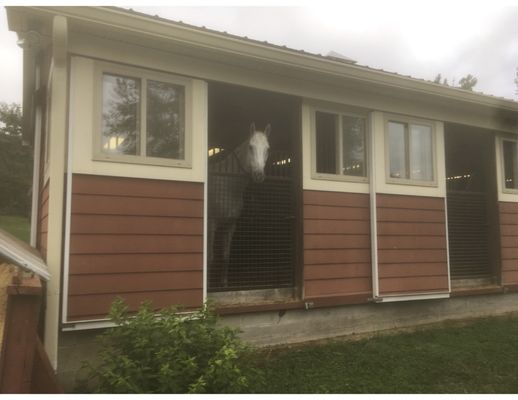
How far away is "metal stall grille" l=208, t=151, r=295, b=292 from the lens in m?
5.58

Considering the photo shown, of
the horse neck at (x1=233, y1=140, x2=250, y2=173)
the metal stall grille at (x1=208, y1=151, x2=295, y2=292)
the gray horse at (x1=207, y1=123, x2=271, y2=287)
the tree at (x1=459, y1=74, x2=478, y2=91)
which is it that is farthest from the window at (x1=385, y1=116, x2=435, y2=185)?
the tree at (x1=459, y1=74, x2=478, y2=91)

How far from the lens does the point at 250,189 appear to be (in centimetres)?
584

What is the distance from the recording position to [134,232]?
4457 millimetres

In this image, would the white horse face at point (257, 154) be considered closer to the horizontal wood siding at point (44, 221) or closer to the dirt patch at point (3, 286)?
the horizontal wood siding at point (44, 221)

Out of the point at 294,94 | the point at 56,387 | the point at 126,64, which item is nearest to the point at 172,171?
the point at 126,64

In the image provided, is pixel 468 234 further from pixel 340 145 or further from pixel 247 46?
pixel 247 46

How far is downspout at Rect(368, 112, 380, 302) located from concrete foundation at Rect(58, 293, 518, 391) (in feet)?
1.10

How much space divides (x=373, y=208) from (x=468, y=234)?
7.95 feet

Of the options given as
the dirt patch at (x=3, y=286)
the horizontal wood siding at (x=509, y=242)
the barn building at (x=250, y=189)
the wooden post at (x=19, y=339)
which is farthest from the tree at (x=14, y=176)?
the wooden post at (x=19, y=339)

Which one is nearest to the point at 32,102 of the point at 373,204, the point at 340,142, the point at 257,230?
the point at 257,230

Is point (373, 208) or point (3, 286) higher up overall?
→ point (373, 208)

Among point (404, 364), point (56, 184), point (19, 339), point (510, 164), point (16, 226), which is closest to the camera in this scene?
point (19, 339)

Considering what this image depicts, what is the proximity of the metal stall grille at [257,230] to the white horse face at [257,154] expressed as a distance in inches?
19.6

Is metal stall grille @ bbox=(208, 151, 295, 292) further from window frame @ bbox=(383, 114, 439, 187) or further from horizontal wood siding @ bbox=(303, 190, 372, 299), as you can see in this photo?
window frame @ bbox=(383, 114, 439, 187)
